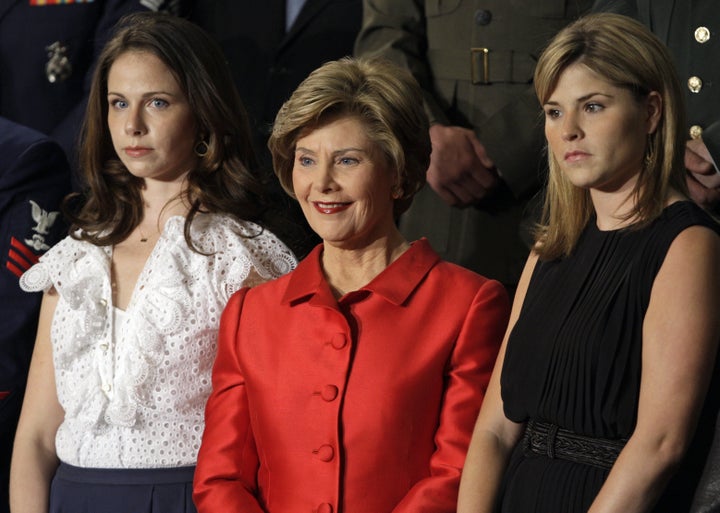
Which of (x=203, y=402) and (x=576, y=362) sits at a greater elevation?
(x=576, y=362)

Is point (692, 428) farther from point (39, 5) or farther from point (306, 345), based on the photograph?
point (39, 5)

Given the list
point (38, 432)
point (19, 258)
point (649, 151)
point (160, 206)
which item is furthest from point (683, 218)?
point (19, 258)

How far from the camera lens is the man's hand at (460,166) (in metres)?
3.51

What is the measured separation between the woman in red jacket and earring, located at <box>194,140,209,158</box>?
0.47 m

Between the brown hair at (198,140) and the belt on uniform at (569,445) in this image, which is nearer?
the belt on uniform at (569,445)

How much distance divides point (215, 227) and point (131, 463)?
0.65 metres

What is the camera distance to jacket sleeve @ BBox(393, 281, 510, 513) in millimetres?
2730

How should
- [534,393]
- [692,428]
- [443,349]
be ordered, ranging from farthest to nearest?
[443,349] → [534,393] → [692,428]

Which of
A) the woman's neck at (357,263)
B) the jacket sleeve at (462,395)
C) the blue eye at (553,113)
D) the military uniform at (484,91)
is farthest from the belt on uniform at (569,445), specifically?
the military uniform at (484,91)

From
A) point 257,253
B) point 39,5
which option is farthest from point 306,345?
point 39,5

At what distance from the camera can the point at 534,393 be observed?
2.60 meters

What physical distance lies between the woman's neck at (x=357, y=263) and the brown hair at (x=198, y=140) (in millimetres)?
500

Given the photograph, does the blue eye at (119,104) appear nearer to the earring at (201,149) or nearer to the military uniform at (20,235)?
the earring at (201,149)

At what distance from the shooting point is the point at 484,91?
143 inches
